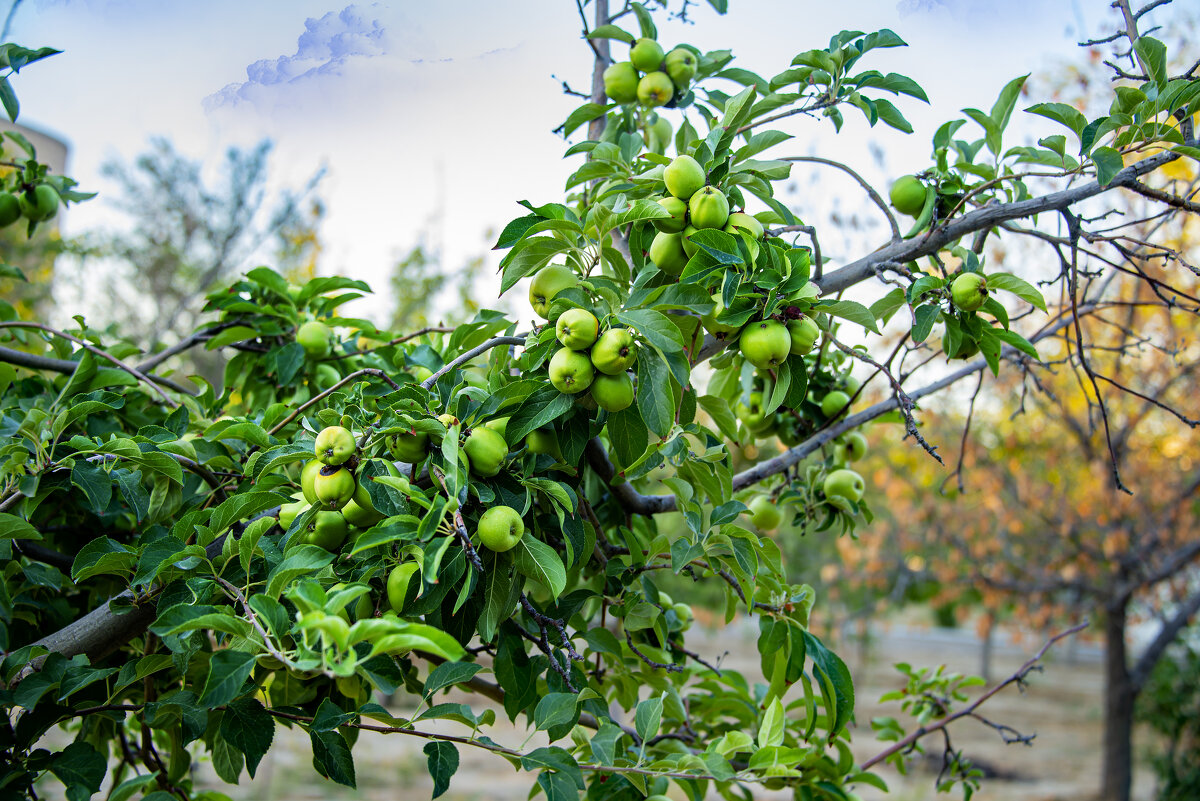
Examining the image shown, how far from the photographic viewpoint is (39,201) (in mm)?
1667

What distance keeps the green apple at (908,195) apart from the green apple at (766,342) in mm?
486

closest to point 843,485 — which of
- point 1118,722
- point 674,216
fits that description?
point 674,216

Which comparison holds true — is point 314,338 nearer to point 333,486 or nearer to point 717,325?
point 333,486

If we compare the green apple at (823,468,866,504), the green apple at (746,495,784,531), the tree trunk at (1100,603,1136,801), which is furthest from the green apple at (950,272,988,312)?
the tree trunk at (1100,603,1136,801)

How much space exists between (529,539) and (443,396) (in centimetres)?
24

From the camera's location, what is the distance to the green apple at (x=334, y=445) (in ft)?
2.97

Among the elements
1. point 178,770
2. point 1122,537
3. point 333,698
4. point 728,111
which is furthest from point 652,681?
point 1122,537

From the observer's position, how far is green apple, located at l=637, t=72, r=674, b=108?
1.52 meters

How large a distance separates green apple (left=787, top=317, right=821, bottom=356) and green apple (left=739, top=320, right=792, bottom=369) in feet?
0.04

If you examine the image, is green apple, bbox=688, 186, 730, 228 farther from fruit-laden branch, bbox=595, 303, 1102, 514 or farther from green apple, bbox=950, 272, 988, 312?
green apple, bbox=950, 272, 988, 312

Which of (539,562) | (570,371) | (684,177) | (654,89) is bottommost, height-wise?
(539,562)

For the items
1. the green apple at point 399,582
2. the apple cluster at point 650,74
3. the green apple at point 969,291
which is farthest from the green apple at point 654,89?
the green apple at point 399,582

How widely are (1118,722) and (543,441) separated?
229 inches

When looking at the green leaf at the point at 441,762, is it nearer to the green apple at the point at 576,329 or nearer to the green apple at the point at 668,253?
the green apple at the point at 576,329
